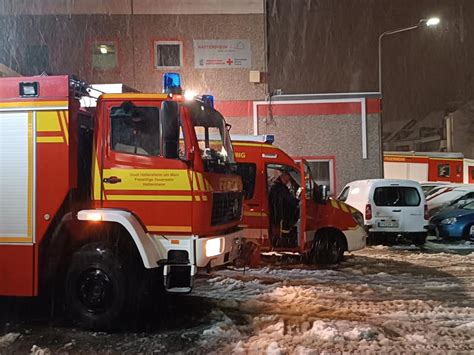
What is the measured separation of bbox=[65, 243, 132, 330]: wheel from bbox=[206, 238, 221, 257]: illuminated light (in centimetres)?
98

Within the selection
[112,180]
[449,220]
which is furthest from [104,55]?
[112,180]

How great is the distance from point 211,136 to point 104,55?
12.0 m

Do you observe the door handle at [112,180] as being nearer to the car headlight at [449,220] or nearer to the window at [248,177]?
the window at [248,177]

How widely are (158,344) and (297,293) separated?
2.76m

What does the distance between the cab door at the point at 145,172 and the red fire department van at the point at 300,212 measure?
11.1ft

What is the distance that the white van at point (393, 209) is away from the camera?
43.5 ft

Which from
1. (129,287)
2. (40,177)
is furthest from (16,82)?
(129,287)

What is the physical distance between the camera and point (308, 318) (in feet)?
21.7

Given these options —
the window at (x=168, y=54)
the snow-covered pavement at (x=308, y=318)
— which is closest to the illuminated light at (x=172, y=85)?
the snow-covered pavement at (x=308, y=318)

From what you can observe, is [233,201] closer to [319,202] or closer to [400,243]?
[319,202]

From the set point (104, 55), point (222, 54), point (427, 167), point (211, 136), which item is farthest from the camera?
point (427, 167)

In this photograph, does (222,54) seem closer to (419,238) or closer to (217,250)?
(419,238)

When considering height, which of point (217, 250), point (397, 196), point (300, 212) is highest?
point (397, 196)

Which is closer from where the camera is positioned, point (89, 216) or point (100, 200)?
point (89, 216)
